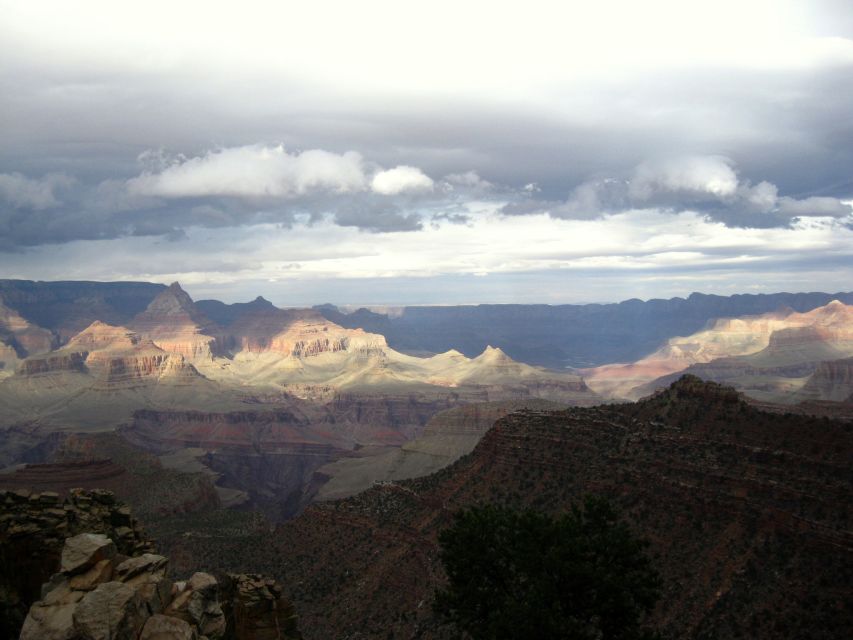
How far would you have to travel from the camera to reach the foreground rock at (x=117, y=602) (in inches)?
818

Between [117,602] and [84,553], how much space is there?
3.09 meters

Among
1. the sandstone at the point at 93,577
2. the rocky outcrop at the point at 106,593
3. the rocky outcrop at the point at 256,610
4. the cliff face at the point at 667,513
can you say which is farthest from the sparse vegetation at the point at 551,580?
the sandstone at the point at 93,577

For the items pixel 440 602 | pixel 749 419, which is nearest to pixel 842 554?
pixel 749 419

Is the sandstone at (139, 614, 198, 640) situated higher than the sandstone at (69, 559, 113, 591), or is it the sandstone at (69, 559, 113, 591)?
the sandstone at (69, 559, 113, 591)

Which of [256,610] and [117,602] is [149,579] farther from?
[256,610]

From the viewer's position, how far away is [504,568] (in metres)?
42.8

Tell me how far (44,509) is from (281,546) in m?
52.3

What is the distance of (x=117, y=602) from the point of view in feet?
69.1

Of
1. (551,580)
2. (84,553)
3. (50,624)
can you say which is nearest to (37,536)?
(84,553)

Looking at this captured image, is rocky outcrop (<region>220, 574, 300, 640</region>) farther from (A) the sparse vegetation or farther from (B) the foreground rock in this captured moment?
(A) the sparse vegetation

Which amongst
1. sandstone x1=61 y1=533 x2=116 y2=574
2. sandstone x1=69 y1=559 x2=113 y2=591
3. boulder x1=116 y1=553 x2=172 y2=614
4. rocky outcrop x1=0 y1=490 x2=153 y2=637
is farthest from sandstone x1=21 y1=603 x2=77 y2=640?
rocky outcrop x1=0 y1=490 x2=153 y2=637

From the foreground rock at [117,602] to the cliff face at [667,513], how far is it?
33.3 meters

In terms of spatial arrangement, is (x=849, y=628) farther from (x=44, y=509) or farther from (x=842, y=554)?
(x=44, y=509)

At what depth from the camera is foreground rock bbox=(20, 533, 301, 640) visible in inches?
818
